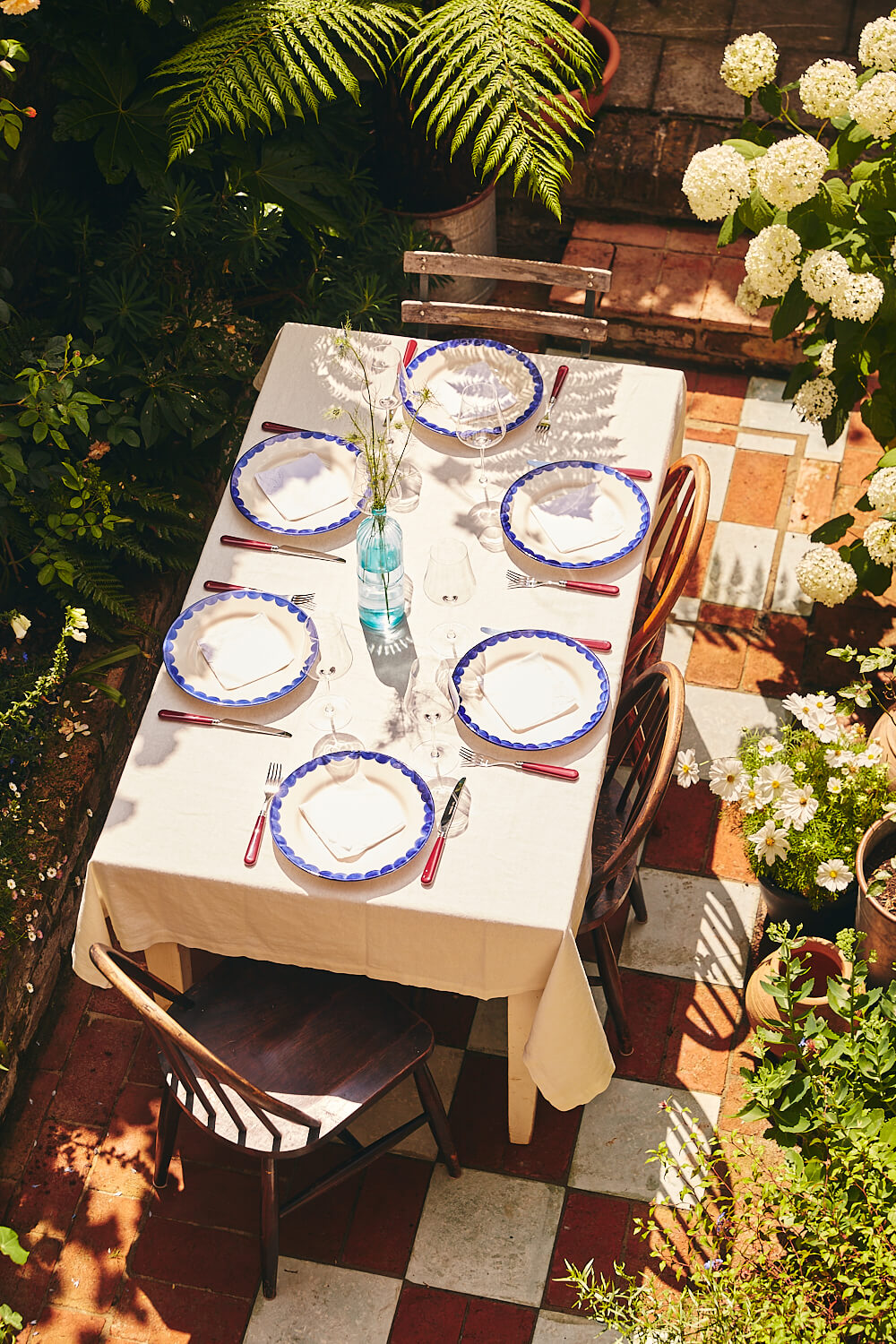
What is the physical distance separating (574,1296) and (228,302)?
2.67 metres

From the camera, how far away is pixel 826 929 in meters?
3.07

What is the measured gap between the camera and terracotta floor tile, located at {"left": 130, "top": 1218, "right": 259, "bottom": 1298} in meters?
2.72

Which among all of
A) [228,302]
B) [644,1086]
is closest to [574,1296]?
[644,1086]

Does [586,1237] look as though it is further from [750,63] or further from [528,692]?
[750,63]

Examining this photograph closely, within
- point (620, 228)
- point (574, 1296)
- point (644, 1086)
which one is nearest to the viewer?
point (574, 1296)

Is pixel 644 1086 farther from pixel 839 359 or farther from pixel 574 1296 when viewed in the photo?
pixel 839 359

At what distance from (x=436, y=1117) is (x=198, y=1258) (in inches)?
23.6

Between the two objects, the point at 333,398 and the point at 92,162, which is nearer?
the point at 333,398

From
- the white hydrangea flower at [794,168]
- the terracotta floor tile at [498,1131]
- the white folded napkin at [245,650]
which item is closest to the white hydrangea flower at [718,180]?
the white hydrangea flower at [794,168]

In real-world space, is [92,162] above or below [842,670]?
above

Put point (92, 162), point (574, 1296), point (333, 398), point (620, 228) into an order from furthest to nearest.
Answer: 1. point (620, 228)
2. point (92, 162)
3. point (333, 398)
4. point (574, 1296)

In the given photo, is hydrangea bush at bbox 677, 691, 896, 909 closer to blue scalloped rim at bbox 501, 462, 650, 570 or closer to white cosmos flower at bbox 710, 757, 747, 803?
white cosmos flower at bbox 710, 757, 747, 803

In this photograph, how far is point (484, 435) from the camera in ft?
9.89

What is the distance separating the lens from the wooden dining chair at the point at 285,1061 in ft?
7.93
